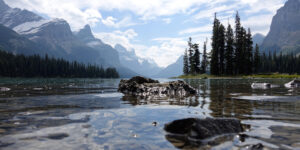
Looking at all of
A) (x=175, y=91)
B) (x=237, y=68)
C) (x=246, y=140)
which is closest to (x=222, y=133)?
(x=246, y=140)

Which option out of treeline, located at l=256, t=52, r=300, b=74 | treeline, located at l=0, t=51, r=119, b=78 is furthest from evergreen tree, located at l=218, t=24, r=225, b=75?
treeline, located at l=0, t=51, r=119, b=78

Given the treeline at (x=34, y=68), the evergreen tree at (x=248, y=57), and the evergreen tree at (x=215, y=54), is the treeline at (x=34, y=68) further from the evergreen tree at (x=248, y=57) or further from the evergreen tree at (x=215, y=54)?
the evergreen tree at (x=248, y=57)

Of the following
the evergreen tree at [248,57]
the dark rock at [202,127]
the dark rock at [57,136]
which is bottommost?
the dark rock at [57,136]

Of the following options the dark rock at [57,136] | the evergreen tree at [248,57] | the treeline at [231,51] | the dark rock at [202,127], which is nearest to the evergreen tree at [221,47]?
the treeline at [231,51]

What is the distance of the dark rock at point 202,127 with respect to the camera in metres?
4.70

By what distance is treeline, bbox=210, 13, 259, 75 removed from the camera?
7138 centimetres

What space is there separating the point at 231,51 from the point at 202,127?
75.3 metres

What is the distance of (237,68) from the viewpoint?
237 ft

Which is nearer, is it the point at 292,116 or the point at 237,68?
the point at 292,116

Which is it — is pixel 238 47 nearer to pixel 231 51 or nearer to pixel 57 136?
pixel 231 51

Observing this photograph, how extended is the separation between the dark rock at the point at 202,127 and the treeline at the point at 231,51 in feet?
238

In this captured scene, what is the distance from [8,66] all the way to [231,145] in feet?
507

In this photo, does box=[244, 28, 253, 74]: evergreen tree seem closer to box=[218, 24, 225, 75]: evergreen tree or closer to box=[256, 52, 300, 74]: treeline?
box=[218, 24, 225, 75]: evergreen tree

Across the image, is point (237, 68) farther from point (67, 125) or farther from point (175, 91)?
point (67, 125)
